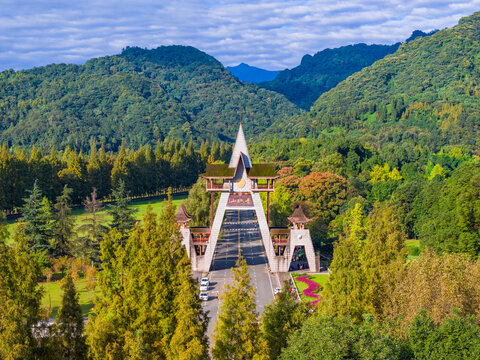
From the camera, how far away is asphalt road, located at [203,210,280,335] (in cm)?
3312

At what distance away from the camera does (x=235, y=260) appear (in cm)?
4203

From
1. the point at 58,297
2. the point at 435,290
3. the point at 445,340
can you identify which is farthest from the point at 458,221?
the point at 58,297

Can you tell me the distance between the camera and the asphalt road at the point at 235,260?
33.1m

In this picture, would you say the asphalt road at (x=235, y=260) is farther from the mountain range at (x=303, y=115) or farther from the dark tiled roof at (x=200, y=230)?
the mountain range at (x=303, y=115)

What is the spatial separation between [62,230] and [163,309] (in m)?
25.0

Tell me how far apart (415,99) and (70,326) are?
437 ft

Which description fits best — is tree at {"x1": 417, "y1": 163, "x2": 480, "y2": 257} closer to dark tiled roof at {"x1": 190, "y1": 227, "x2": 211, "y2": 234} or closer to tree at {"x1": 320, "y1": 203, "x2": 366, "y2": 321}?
dark tiled roof at {"x1": 190, "y1": 227, "x2": 211, "y2": 234}

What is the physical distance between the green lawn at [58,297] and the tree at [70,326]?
1346cm

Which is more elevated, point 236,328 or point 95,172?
point 95,172

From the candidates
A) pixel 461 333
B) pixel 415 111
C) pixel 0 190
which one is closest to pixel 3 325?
pixel 461 333

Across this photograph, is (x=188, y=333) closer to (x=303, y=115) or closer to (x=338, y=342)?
(x=338, y=342)

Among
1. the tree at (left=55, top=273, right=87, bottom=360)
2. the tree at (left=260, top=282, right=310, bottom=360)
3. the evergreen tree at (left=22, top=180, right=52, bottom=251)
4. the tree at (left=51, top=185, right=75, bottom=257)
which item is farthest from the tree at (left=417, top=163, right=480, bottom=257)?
the evergreen tree at (left=22, top=180, right=52, bottom=251)

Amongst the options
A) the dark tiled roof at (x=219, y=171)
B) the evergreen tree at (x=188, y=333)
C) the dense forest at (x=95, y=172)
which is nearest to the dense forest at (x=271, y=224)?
the evergreen tree at (x=188, y=333)

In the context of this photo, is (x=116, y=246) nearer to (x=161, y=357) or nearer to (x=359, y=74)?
(x=161, y=357)
